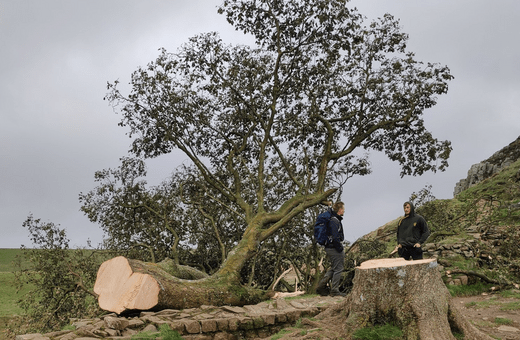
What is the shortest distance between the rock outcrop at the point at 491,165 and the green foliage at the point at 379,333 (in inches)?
1315

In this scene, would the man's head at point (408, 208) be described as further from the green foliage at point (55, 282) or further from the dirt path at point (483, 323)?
the green foliage at point (55, 282)

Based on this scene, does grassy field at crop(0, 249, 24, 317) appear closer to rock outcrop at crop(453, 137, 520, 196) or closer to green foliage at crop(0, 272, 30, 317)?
green foliage at crop(0, 272, 30, 317)

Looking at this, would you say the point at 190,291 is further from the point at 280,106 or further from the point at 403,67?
the point at 403,67

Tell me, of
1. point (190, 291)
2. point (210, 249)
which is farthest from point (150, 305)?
point (210, 249)

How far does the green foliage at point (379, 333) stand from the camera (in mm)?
5129

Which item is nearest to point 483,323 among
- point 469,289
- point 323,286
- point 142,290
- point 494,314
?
point 494,314

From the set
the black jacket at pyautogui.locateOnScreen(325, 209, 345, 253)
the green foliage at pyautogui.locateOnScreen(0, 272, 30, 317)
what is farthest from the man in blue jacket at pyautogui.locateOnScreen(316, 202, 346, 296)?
the green foliage at pyautogui.locateOnScreen(0, 272, 30, 317)

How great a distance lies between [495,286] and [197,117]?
10735mm

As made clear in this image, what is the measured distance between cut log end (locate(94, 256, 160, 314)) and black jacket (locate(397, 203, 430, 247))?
512cm

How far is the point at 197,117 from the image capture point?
14.0 meters

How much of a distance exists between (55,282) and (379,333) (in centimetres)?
1013

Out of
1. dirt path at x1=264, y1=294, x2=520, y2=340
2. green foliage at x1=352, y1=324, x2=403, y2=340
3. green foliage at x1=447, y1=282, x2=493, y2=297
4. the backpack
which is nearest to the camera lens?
green foliage at x1=352, y1=324, x2=403, y2=340

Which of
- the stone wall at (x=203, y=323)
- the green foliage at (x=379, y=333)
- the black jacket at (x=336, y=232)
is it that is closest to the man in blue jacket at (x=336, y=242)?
the black jacket at (x=336, y=232)

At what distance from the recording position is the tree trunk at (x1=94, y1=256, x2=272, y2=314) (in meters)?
7.77
